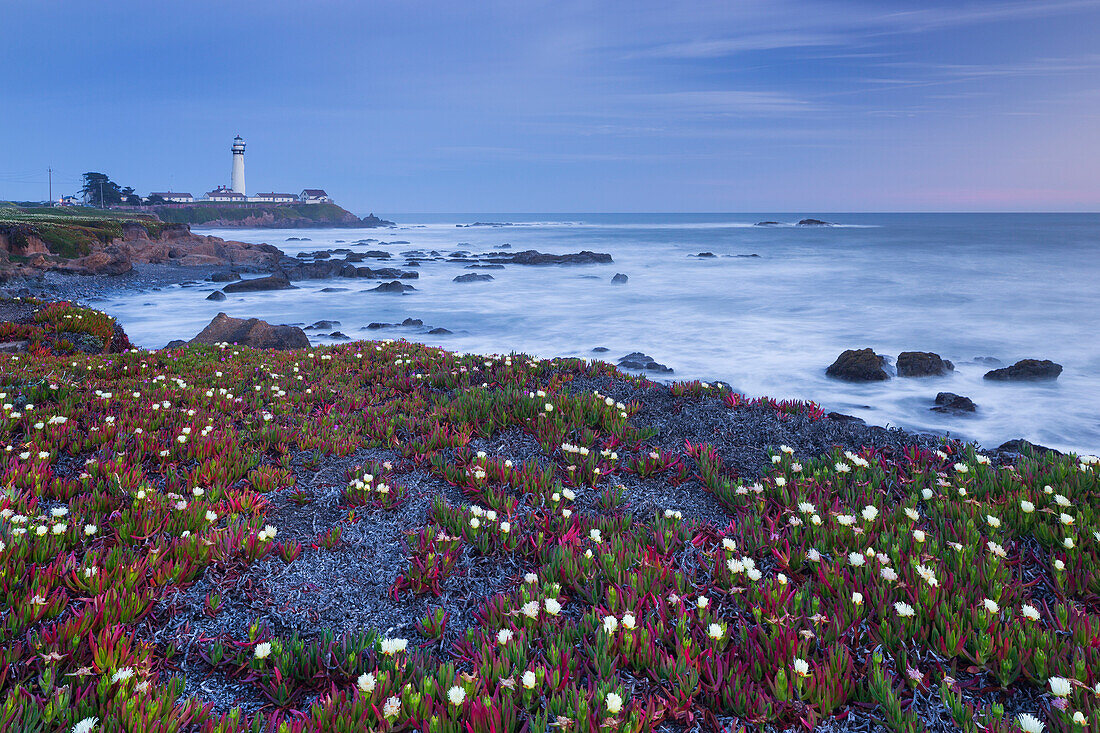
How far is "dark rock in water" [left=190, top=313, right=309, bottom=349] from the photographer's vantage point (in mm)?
14969

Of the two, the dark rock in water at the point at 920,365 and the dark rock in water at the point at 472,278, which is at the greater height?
the dark rock in water at the point at 472,278

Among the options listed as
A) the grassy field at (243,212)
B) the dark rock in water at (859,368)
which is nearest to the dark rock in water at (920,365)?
the dark rock in water at (859,368)

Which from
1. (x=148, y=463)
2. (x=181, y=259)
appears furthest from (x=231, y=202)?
(x=148, y=463)

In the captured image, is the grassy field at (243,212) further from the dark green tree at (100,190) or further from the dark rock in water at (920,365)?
the dark rock in water at (920,365)

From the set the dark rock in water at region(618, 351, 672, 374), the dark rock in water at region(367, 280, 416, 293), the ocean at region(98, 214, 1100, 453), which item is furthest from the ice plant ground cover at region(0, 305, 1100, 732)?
the dark rock in water at region(367, 280, 416, 293)

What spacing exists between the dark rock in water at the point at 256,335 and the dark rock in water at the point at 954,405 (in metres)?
14.1

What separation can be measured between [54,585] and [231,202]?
529ft

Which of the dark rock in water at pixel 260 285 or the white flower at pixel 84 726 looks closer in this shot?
the white flower at pixel 84 726

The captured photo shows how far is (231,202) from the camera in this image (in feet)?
472

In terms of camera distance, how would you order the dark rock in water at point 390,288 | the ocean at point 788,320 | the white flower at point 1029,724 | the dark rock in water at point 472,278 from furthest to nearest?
the dark rock in water at point 472,278 → the dark rock in water at point 390,288 → the ocean at point 788,320 → the white flower at point 1029,724

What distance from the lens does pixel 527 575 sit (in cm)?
386

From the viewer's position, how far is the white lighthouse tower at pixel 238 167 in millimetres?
148025

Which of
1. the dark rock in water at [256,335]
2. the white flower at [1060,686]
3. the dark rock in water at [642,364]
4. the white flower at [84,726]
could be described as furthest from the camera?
the dark rock in water at [642,364]

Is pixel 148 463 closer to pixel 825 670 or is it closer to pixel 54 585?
pixel 54 585
